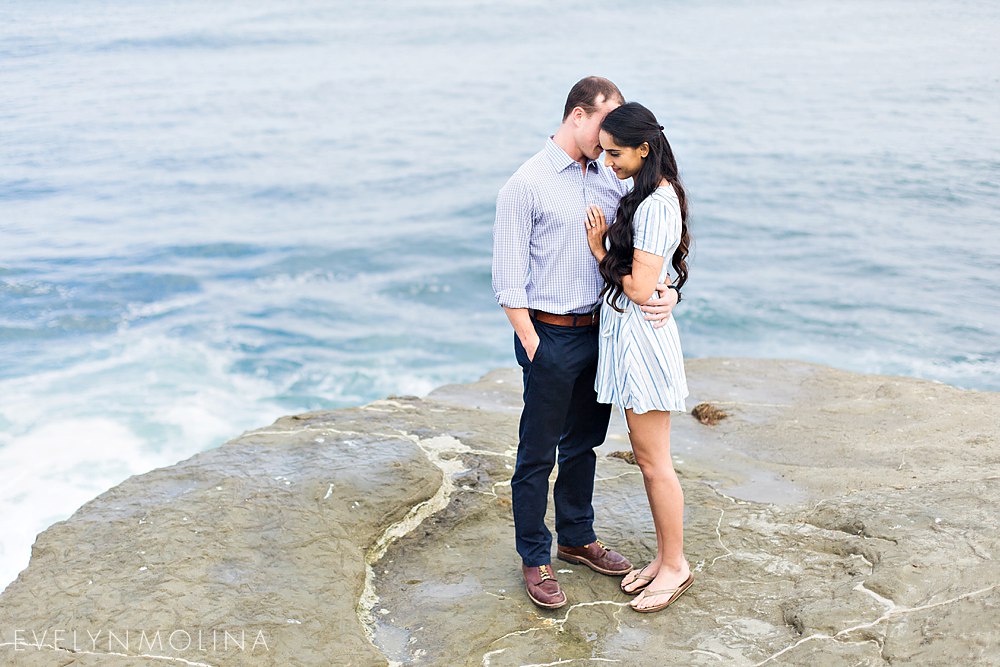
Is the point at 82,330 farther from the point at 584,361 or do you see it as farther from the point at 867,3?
the point at 867,3

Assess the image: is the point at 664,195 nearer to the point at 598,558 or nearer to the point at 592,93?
the point at 592,93

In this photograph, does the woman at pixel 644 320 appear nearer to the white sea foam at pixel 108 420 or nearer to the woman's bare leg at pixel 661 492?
the woman's bare leg at pixel 661 492

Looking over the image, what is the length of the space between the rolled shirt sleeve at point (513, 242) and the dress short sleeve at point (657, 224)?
467 mm

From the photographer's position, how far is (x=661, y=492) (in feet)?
13.2

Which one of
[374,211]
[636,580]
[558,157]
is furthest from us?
[374,211]

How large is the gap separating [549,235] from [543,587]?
5.18ft

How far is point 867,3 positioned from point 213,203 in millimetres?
26651

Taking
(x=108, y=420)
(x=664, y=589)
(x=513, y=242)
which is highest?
(x=513, y=242)

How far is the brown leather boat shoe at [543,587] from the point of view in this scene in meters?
4.00

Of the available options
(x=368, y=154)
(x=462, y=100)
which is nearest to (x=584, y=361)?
(x=368, y=154)

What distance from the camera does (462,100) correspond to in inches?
904

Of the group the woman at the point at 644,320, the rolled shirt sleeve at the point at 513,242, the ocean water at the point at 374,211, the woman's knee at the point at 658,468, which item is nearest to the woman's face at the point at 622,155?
the woman at the point at 644,320

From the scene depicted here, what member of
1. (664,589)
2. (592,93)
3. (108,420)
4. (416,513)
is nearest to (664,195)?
(592,93)

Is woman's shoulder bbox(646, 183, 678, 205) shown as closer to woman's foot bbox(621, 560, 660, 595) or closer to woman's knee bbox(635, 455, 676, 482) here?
woman's knee bbox(635, 455, 676, 482)
